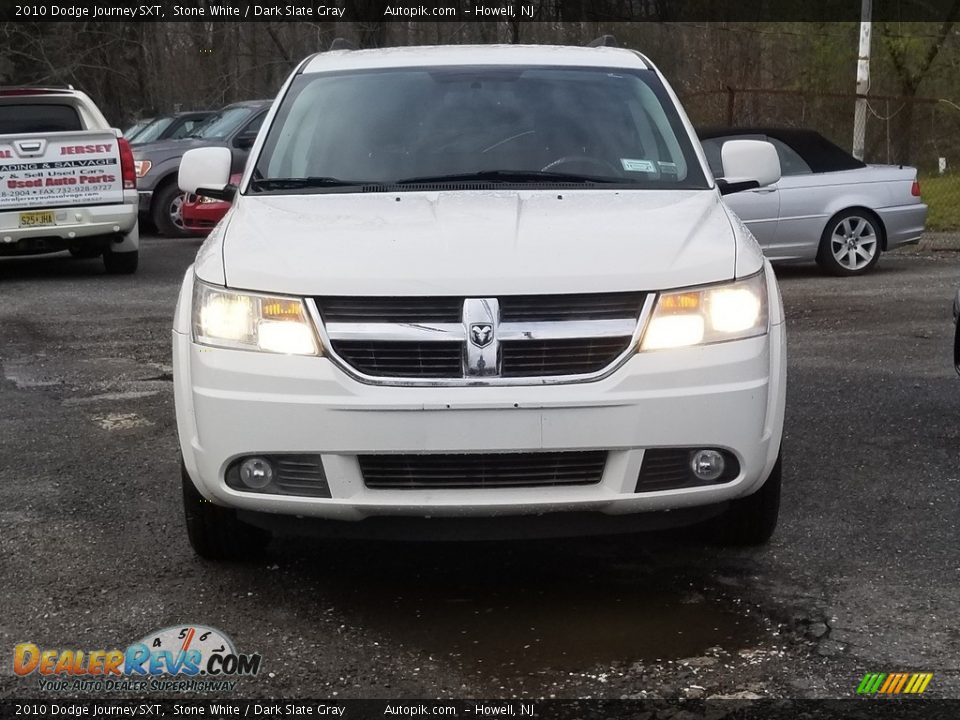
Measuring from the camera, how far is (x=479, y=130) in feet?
17.7

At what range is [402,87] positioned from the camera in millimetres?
5633

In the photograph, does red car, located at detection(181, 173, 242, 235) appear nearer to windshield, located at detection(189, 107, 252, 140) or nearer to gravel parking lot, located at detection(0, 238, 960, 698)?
windshield, located at detection(189, 107, 252, 140)

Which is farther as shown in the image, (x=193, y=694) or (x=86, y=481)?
(x=86, y=481)

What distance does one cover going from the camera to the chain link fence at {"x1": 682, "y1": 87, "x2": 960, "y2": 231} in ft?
86.1

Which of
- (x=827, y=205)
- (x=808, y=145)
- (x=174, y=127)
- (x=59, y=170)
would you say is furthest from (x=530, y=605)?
(x=174, y=127)

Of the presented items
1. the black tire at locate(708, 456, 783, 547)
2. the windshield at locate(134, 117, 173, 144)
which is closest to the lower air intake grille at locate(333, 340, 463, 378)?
the black tire at locate(708, 456, 783, 547)

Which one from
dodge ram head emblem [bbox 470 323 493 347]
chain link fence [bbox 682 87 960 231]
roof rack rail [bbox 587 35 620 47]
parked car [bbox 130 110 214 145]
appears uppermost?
roof rack rail [bbox 587 35 620 47]

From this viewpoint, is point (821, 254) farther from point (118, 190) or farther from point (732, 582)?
point (732, 582)

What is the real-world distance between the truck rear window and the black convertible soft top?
19.9ft

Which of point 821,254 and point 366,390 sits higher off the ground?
point 366,390

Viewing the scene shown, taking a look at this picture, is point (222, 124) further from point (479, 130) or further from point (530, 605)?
point (530, 605)

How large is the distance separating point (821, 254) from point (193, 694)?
33.3ft

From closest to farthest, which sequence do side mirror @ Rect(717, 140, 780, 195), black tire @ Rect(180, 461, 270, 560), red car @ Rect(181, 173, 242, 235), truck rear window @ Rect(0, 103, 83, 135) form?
black tire @ Rect(180, 461, 270, 560) < side mirror @ Rect(717, 140, 780, 195) < truck rear window @ Rect(0, 103, 83, 135) < red car @ Rect(181, 173, 242, 235)

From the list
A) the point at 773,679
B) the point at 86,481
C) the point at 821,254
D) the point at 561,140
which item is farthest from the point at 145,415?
the point at 821,254
